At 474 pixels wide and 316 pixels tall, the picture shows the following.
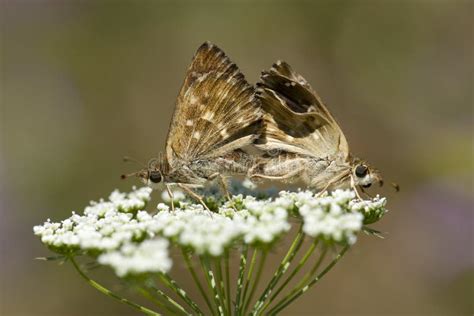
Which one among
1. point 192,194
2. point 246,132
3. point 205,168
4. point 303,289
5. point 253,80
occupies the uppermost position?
point 253,80

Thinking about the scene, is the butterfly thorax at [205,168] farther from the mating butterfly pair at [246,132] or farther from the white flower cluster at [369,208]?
the white flower cluster at [369,208]

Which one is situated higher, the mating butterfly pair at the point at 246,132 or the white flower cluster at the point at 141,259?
the mating butterfly pair at the point at 246,132

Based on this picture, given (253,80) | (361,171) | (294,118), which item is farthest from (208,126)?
(253,80)

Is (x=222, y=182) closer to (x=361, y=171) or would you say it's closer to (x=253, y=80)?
(x=361, y=171)

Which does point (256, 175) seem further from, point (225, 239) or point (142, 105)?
point (142, 105)

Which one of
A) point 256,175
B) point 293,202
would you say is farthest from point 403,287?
point 293,202

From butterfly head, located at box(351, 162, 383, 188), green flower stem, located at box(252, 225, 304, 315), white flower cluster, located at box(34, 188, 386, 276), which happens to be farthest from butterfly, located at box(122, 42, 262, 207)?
green flower stem, located at box(252, 225, 304, 315)

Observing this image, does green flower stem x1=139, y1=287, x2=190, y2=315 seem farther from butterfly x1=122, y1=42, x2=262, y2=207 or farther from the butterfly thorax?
the butterfly thorax

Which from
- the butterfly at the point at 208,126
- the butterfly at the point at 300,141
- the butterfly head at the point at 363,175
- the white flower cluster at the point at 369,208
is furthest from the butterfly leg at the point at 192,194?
the butterfly head at the point at 363,175
